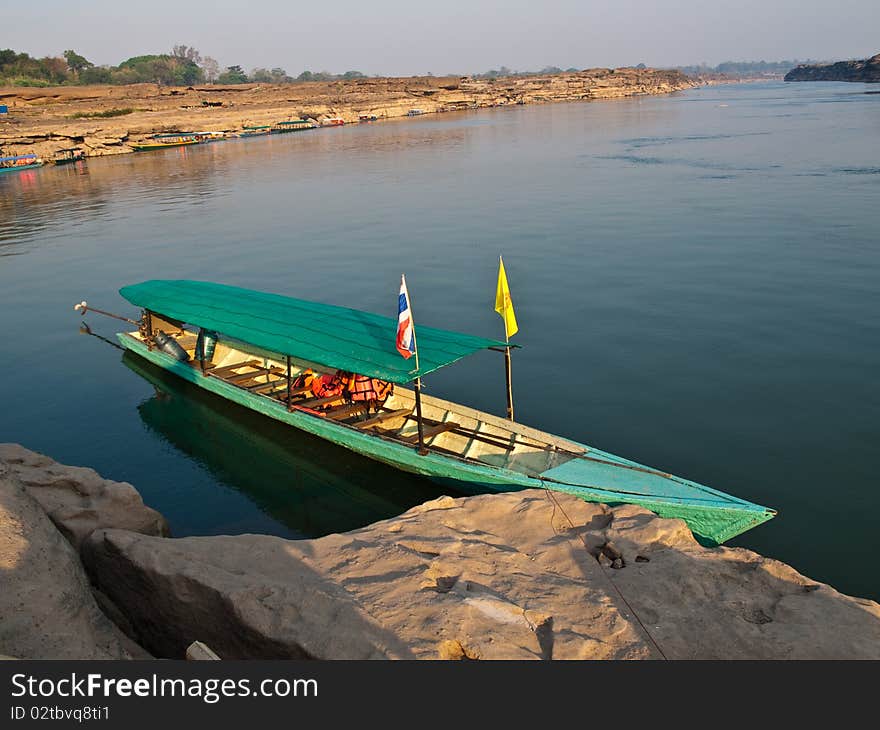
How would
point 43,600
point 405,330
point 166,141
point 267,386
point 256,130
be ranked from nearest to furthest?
point 43,600 < point 405,330 < point 267,386 < point 166,141 < point 256,130

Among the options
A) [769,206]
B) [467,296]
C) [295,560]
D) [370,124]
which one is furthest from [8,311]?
[370,124]

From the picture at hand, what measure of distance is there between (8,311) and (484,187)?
27.3m

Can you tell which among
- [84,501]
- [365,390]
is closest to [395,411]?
[365,390]

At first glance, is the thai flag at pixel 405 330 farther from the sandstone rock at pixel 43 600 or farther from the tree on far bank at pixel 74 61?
the tree on far bank at pixel 74 61

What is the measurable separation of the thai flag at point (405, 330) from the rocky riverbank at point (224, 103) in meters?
71.3

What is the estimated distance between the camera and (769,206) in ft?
113

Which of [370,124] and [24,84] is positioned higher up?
[24,84]

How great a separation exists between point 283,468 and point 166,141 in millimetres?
75105

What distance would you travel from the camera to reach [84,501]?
10.4 metres

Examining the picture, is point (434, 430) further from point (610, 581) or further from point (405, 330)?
point (610, 581)

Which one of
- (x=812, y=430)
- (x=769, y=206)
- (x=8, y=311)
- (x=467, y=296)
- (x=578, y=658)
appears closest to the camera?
(x=578, y=658)

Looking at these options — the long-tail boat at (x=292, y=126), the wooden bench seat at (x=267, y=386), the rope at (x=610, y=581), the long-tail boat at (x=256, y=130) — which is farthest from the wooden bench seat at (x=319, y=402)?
the long-tail boat at (x=292, y=126)

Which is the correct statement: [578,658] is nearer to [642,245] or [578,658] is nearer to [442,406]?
[442,406]

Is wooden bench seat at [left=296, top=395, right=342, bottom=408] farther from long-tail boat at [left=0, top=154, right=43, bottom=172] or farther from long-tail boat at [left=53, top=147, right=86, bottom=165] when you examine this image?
long-tail boat at [left=53, top=147, right=86, bottom=165]
